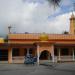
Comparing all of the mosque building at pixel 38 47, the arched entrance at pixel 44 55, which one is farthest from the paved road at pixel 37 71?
the arched entrance at pixel 44 55

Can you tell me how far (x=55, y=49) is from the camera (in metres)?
50.2

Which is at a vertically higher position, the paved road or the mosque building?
the mosque building

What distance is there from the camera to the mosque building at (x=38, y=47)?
46062mm

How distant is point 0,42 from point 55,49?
8610 millimetres

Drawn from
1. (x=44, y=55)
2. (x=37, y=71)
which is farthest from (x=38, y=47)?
(x=37, y=71)

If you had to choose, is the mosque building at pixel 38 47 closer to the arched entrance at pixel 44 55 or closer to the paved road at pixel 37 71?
the arched entrance at pixel 44 55

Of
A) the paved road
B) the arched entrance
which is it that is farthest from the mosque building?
the paved road

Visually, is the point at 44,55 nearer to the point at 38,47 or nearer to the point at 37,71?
the point at 38,47

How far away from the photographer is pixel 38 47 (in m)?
45.7

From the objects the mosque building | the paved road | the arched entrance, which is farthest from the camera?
the arched entrance

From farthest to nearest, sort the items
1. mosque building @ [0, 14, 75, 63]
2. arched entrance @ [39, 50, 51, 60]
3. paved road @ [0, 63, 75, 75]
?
1. arched entrance @ [39, 50, 51, 60]
2. mosque building @ [0, 14, 75, 63]
3. paved road @ [0, 63, 75, 75]

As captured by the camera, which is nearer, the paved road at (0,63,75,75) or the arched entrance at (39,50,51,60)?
the paved road at (0,63,75,75)

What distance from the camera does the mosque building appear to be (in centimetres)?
4606

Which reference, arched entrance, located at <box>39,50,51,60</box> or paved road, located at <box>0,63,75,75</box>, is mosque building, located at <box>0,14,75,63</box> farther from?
paved road, located at <box>0,63,75,75</box>
